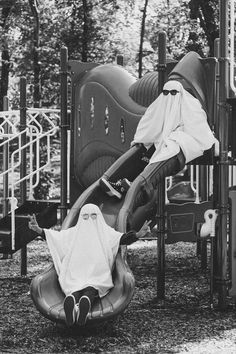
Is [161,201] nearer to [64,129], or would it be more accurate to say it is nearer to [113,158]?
[113,158]

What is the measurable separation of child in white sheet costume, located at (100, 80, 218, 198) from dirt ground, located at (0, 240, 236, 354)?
1391 millimetres

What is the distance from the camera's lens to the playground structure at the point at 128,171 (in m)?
6.28

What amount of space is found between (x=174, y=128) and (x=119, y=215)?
1.13 m

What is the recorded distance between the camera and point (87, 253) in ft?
18.7

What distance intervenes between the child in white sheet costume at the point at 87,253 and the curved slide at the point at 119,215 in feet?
0.31

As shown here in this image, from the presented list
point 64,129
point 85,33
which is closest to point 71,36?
point 85,33

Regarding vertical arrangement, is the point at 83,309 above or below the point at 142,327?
above

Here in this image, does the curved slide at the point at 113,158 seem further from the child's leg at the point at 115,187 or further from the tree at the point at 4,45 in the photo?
the tree at the point at 4,45

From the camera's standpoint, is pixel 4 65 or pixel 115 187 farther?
pixel 4 65

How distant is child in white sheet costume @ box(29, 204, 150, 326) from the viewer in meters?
5.51

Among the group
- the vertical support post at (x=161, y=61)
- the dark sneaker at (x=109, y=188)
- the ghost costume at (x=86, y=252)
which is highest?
the vertical support post at (x=161, y=61)

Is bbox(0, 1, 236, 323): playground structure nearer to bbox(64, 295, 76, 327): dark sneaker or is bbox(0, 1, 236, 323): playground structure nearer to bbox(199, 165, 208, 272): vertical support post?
bbox(199, 165, 208, 272): vertical support post

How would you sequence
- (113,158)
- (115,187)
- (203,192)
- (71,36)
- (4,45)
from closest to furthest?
(115,187) < (113,158) < (203,192) < (71,36) < (4,45)

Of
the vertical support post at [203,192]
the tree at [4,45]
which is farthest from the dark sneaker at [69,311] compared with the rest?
the tree at [4,45]
